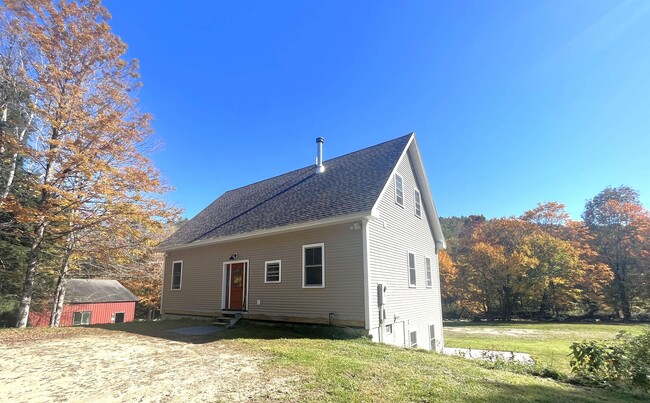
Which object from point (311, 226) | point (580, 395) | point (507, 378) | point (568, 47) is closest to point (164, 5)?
point (311, 226)

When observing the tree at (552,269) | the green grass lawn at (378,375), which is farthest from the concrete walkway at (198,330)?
the tree at (552,269)

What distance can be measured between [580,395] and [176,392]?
647cm

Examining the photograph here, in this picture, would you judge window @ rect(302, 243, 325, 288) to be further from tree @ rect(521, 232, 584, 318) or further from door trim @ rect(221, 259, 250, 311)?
tree @ rect(521, 232, 584, 318)

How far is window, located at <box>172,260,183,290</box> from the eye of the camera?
14.7 meters

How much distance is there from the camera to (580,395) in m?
5.51

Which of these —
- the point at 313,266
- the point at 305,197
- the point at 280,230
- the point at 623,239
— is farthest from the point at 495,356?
the point at 623,239

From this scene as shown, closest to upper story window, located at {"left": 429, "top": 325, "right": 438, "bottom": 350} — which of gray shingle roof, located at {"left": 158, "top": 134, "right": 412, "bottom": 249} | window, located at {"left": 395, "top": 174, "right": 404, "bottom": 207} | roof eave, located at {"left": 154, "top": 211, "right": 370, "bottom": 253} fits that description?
window, located at {"left": 395, "top": 174, "right": 404, "bottom": 207}

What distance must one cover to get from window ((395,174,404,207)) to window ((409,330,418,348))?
4654 millimetres

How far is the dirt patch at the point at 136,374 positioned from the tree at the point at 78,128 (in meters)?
5.23

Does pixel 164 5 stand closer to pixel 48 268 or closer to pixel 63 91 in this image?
pixel 63 91

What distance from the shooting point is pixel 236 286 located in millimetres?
12430

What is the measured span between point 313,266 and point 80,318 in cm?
2435

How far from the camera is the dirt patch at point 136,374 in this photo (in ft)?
14.9

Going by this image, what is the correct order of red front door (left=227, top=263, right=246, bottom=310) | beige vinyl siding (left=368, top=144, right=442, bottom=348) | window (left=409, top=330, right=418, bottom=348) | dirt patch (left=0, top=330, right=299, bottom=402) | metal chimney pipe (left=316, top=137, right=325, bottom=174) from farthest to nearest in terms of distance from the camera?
metal chimney pipe (left=316, top=137, right=325, bottom=174), red front door (left=227, top=263, right=246, bottom=310), window (left=409, top=330, right=418, bottom=348), beige vinyl siding (left=368, top=144, right=442, bottom=348), dirt patch (left=0, top=330, right=299, bottom=402)
